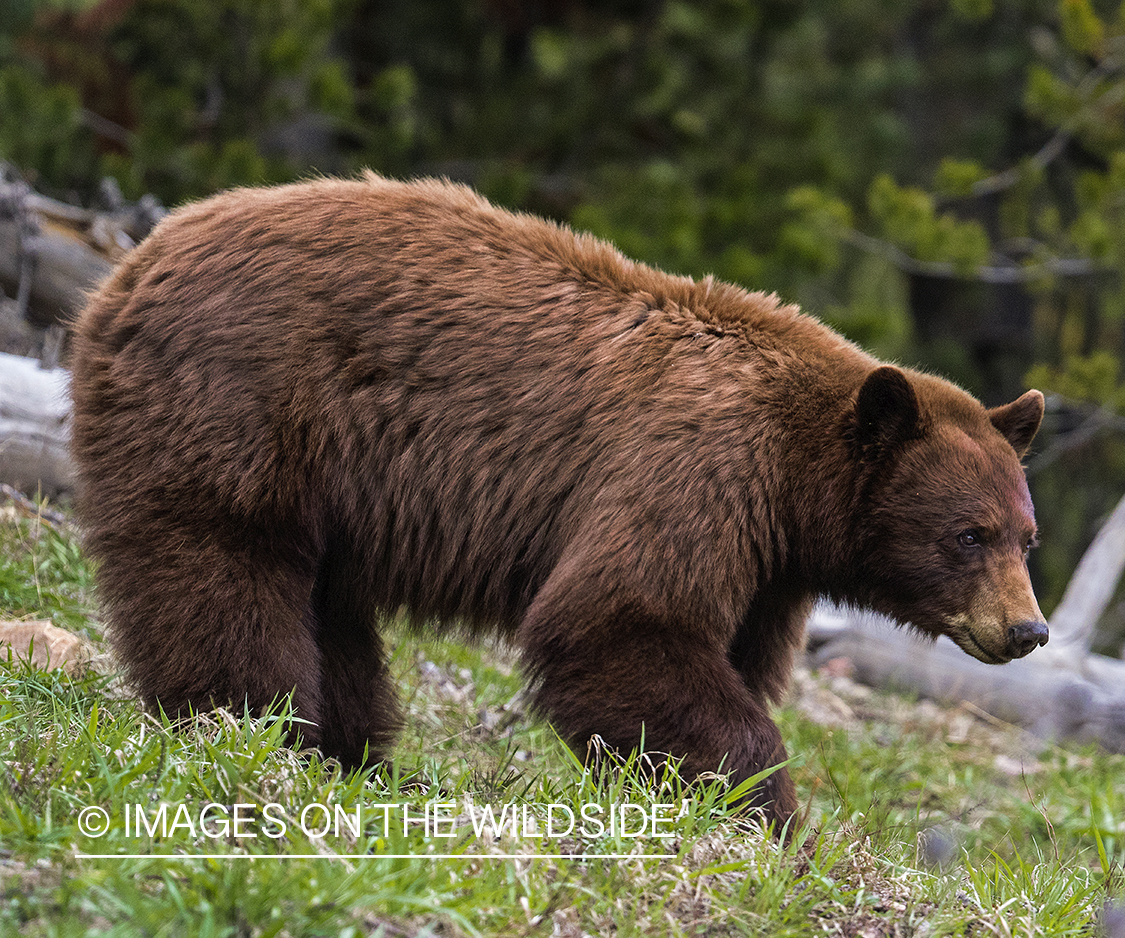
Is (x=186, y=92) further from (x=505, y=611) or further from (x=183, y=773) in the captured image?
(x=183, y=773)

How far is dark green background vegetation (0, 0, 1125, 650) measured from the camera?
8594 mm

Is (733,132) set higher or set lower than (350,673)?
higher

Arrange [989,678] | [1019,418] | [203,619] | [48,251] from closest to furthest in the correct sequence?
1. [203,619]
2. [1019,418]
3. [48,251]
4. [989,678]

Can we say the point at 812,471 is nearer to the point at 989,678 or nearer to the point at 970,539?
the point at 970,539

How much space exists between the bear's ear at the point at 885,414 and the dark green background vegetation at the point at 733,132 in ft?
14.3

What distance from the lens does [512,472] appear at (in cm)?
368

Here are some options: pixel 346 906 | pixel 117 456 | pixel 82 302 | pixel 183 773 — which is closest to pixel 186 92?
pixel 82 302

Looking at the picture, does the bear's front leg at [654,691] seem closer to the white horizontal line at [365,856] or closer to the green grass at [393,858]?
the green grass at [393,858]

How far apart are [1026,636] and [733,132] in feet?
25.5

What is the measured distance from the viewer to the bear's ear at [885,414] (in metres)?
3.55

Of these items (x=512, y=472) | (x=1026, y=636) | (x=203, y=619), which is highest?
(x=512, y=472)

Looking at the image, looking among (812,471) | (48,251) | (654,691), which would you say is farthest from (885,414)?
(48,251)

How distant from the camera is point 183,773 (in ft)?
9.16

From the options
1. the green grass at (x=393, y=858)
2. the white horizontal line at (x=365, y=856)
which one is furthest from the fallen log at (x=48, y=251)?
the white horizontal line at (x=365, y=856)
